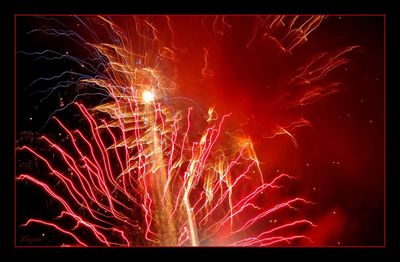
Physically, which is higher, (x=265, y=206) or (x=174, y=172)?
(x=174, y=172)

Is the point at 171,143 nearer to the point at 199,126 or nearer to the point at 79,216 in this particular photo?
the point at 199,126

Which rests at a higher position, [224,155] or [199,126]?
[199,126]

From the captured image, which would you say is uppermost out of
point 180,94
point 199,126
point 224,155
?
point 180,94

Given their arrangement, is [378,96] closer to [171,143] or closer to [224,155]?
[224,155]

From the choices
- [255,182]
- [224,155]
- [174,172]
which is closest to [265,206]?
[255,182]
